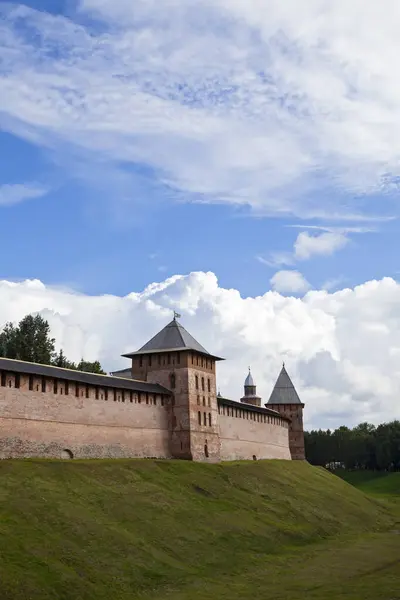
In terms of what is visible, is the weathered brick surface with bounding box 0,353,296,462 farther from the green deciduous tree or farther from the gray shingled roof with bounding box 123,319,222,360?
the green deciduous tree

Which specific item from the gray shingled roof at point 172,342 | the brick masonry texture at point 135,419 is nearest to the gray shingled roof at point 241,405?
the brick masonry texture at point 135,419

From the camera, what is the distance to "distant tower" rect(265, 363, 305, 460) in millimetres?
81312

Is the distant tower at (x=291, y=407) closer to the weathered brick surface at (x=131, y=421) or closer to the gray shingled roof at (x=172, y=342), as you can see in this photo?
the weathered brick surface at (x=131, y=421)

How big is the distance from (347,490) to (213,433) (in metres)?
16.1

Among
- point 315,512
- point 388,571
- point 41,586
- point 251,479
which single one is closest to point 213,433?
point 251,479

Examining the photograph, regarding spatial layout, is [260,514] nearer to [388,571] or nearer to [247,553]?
[247,553]

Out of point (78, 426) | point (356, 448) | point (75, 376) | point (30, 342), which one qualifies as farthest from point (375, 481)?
point (75, 376)

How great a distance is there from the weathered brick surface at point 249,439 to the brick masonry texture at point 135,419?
0.08 m

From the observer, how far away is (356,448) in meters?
108

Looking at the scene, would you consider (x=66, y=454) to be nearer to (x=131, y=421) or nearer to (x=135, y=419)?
(x=131, y=421)

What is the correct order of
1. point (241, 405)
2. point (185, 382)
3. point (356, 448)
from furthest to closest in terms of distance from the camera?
point (356, 448)
point (241, 405)
point (185, 382)

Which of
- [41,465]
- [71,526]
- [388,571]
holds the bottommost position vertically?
[388,571]

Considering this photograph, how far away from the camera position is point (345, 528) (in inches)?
1857

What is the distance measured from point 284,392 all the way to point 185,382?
35162 mm
